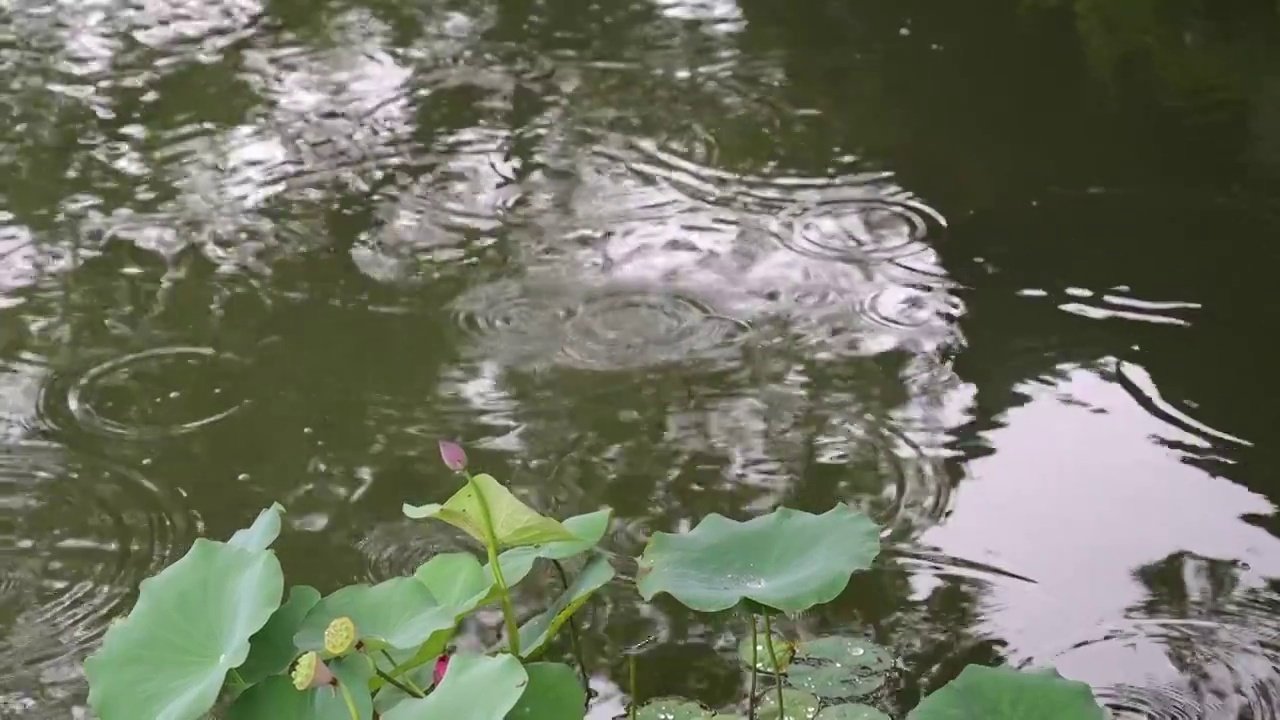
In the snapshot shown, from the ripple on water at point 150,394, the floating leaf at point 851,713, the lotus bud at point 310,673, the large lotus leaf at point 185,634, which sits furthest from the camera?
the ripple on water at point 150,394

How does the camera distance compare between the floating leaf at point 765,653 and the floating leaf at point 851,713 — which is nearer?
the floating leaf at point 851,713

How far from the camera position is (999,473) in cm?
194

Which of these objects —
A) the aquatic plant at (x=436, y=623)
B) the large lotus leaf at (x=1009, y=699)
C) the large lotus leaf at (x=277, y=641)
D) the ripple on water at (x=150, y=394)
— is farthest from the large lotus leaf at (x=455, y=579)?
the ripple on water at (x=150, y=394)

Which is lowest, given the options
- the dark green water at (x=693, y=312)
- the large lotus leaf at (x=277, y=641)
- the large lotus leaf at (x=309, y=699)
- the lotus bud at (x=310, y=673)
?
the dark green water at (x=693, y=312)

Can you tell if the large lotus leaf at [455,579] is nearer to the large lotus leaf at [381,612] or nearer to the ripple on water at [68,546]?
the large lotus leaf at [381,612]

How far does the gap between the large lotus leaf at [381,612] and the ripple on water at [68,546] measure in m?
0.71

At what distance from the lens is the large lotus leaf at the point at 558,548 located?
121cm

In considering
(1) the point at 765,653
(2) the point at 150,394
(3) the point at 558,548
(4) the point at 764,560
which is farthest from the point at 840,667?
(2) the point at 150,394

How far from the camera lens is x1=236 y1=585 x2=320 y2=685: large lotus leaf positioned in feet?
3.71

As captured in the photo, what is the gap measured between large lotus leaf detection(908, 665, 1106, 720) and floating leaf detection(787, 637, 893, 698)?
15.6 inches

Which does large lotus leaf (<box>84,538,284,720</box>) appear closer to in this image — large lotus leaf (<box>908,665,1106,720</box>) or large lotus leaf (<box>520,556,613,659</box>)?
large lotus leaf (<box>520,556,613,659</box>)

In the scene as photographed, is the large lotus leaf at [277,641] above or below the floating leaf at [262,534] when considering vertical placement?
below

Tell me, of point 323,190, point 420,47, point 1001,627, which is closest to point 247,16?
point 420,47

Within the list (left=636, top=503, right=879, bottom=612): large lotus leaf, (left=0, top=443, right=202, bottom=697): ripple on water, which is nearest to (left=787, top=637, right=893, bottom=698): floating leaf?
(left=636, top=503, right=879, bottom=612): large lotus leaf
